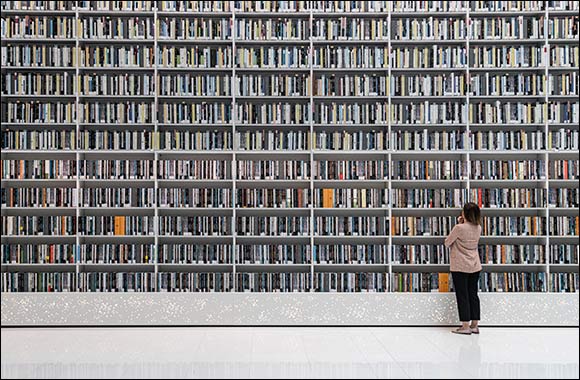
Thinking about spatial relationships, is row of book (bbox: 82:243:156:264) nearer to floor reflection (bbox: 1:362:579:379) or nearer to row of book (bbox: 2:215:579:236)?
row of book (bbox: 2:215:579:236)

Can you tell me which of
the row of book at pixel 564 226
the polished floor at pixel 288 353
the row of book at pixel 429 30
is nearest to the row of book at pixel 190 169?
the polished floor at pixel 288 353

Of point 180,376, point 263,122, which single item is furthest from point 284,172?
point 180,376

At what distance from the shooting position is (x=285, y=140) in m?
6.97

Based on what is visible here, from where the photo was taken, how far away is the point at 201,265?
7004mm

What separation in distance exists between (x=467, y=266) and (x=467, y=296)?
272 mm

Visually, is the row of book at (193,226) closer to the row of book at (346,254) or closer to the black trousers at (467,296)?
the row of book at (346,254)

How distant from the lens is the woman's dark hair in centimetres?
660

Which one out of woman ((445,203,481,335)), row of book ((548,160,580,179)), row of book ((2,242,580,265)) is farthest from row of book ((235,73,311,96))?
row of book ((548,160,580,179))

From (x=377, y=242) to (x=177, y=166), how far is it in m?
2.06

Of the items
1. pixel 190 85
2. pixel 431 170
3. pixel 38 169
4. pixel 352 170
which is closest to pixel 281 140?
pixel 352 170

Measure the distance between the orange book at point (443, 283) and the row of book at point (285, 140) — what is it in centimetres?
120

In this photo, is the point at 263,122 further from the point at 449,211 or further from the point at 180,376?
the point at 180,376

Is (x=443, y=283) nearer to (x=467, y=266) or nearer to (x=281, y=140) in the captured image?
(x=467, y=266)

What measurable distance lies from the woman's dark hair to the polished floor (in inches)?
40.1
